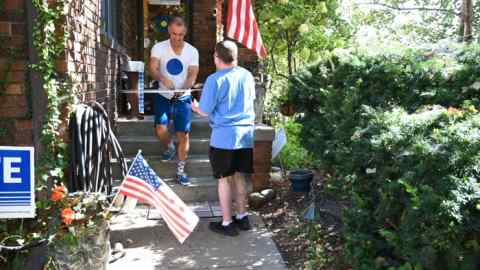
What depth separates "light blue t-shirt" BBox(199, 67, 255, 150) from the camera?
165 inches

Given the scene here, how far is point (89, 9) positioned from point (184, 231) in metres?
2.37

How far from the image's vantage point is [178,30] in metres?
5.05

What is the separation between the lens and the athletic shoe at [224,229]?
438 cm

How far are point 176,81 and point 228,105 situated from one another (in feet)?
4.09

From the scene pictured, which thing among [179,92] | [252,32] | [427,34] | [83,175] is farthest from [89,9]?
[427,34]

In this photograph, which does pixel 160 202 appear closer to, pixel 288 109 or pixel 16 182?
pixel 16 182

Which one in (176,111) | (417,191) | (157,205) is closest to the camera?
(417,191)

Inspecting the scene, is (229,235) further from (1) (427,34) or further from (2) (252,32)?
(1) (427,34)

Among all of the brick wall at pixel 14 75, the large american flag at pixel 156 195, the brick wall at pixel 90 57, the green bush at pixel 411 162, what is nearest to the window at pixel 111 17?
the brick wall at pixel 90 57

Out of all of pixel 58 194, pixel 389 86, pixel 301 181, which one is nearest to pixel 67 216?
pixel 58 194

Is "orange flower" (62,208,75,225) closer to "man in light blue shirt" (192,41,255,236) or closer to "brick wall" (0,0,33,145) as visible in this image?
"brick wall" (0,0,33,145)

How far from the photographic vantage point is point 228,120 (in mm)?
4230

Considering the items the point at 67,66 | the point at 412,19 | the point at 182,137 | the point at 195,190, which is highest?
the point at 412,19

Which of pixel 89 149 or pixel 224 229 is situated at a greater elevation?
pixel 89 149
